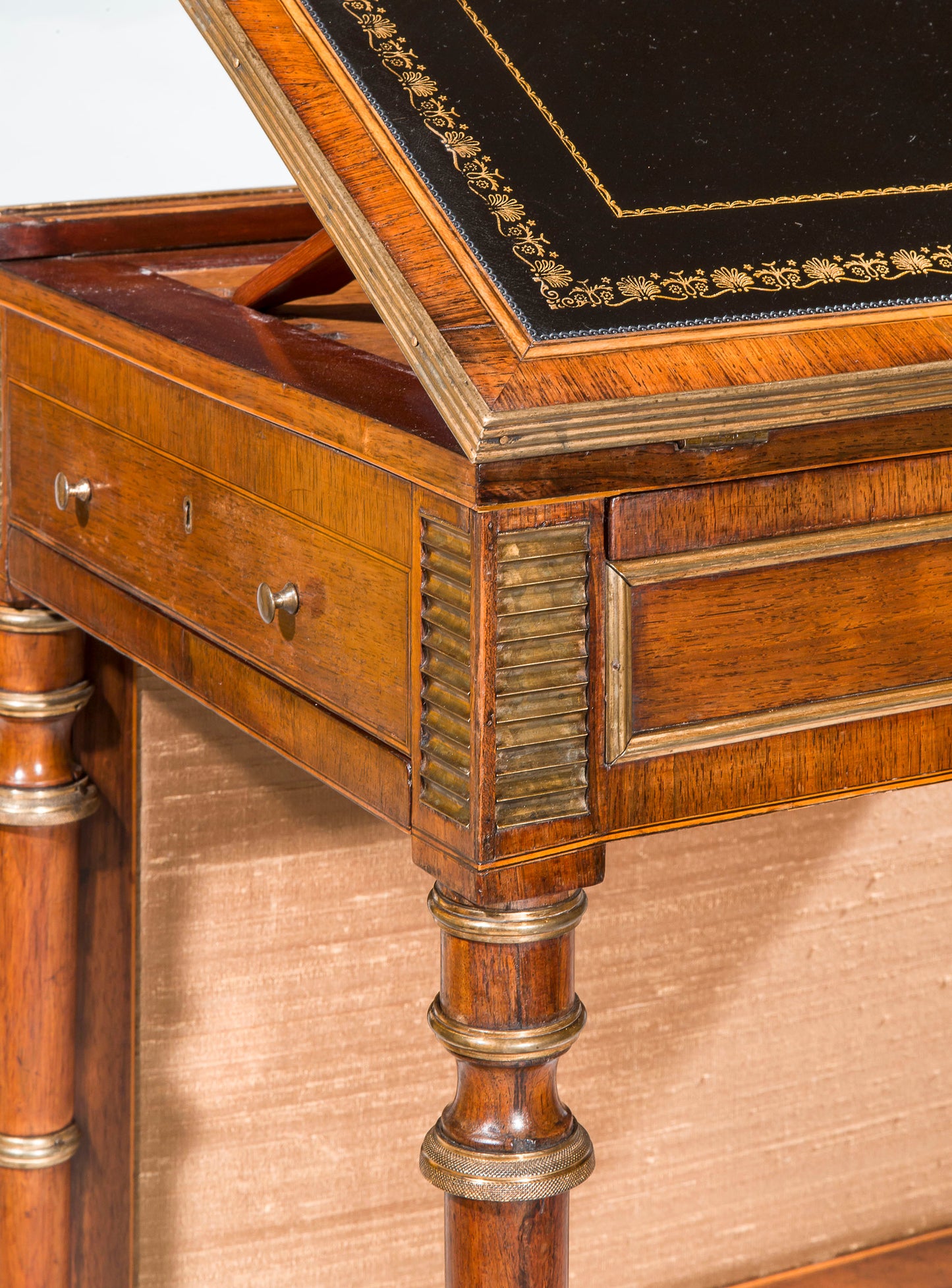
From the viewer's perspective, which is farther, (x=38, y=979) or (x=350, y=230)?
(x=38, y=979)

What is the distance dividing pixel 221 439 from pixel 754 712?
1.28ft

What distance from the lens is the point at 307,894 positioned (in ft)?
6.36

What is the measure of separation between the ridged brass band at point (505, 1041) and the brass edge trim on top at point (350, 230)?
0.34 m

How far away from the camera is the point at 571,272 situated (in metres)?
1.02

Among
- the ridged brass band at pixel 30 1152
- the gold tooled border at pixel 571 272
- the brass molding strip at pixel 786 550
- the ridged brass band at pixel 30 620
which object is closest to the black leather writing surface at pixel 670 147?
the gold tooled border at pixel 571 272

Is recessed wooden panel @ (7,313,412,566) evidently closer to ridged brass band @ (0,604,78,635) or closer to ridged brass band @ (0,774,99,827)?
ridged brass band @ (0,604,78,635)

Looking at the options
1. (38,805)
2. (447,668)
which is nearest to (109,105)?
(38,805)

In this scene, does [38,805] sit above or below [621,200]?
below

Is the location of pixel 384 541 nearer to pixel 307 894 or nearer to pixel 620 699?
pixel 620 699

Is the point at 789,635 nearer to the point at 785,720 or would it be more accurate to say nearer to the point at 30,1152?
the point at 785,720

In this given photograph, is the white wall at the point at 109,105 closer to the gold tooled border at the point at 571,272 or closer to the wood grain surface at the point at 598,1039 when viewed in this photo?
the wood grain surface at the point at 598,1039

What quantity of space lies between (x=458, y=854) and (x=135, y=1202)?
1.07 meters

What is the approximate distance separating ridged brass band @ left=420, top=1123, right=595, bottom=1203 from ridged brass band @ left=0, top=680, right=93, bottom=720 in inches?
25.8

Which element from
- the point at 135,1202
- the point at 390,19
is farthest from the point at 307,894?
the point at 390,19
